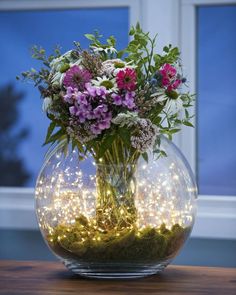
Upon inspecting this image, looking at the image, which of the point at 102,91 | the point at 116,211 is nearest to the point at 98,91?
the point at 102,91

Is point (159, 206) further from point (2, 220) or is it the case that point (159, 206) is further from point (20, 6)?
point (20, 6)

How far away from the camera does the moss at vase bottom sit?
1654 mm

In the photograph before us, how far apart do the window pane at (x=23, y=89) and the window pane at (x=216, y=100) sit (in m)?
0.40

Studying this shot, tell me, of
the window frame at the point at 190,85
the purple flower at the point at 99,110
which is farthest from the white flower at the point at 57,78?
the window frame at the point at 190,85

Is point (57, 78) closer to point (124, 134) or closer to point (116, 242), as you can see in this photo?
point (124, 134)

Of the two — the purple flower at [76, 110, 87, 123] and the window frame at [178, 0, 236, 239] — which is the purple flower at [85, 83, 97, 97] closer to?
the purple flower at [76, 110, 87, 123]

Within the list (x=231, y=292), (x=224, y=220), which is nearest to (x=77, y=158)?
(x=231, y=292)

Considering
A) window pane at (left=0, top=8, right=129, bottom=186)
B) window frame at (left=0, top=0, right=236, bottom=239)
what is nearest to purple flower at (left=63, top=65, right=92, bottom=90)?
window frame at (left=0, top=0, right=236, bottom=239)

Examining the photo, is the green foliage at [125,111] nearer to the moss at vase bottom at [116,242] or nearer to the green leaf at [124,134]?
the green leaf at [124,134]

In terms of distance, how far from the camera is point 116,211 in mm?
1650

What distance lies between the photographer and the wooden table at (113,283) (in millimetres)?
1629

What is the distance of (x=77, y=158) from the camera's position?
5.52 feet

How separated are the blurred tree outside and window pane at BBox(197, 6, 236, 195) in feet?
2.07

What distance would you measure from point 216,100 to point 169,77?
99 centimetres
